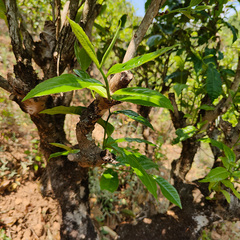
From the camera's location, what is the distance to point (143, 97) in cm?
40


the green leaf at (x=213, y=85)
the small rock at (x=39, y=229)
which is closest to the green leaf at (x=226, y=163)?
the green leaf at (x=213, y=85)

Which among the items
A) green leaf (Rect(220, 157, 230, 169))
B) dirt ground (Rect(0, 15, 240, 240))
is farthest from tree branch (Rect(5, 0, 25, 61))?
green leaf (Rect(220, 157, 230, 169))

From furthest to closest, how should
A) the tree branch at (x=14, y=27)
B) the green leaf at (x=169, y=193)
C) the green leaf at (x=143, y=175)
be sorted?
the tree branch at (x=14, y=27), the green leaf at (x=169, y=193), the green leaf at (x=143, y=175)

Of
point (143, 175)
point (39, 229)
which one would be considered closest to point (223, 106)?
point (143, 175)

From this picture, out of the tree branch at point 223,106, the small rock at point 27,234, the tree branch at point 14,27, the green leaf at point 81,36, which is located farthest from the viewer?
the small rock at point 27,234

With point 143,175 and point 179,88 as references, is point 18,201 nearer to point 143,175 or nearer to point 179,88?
point 143,175

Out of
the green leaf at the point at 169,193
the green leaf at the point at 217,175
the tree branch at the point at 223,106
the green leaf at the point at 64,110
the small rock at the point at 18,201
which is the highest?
the tree branch at the point at 223,106

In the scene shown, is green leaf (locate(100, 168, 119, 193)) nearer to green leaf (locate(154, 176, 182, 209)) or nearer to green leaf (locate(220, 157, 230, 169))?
green leaf (locate(154, 176, 182, 209))

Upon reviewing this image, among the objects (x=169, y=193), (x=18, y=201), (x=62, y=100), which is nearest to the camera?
(x=169, y=193)

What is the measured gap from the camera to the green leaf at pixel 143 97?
0.40 metres

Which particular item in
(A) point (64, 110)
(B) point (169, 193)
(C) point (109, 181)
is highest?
(A) point (64, 110)

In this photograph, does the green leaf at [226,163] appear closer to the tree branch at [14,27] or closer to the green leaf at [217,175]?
the green leaf at [217,175]

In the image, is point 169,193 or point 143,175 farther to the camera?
point 169,193

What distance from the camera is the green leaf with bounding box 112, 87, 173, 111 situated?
396mm
